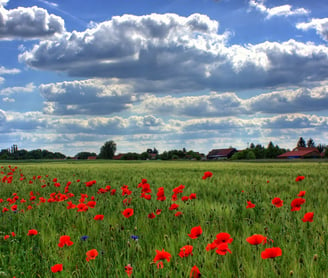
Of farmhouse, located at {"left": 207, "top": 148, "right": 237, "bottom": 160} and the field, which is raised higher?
the field

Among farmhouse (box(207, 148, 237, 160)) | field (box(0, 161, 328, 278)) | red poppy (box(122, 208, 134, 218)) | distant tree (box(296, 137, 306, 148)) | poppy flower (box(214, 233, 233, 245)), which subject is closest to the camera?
poppy flower (box(214, 233, 233, 245))

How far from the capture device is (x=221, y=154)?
117m

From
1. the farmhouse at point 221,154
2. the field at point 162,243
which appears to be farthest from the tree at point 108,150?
the field at point 162,243

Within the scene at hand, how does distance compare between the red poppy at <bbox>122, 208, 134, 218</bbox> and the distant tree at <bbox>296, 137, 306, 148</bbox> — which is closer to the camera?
the red poppy at <bbox>122, 208, 134, 218</bbox>

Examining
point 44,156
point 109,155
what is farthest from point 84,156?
point 44,156

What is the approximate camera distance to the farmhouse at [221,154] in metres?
115

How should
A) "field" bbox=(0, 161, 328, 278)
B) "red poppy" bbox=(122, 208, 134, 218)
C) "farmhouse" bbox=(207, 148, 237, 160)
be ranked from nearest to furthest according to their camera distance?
"field" bbox=(0, 161, 328, 278) < "red poppy" bbox=(122, 208, 134, 218) < "farmhouse" bbox=(207, 148, 237, 160)

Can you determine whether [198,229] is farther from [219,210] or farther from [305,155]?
[305,155]

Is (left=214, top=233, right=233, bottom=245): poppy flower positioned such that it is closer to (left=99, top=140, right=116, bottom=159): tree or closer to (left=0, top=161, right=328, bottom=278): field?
(left=0, top=161, right=328, bottom=278): field

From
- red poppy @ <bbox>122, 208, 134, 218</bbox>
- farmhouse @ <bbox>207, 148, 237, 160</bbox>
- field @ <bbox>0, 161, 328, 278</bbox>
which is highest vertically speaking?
red poppy @ <bbox>122, 208, 134, 218</bbox>

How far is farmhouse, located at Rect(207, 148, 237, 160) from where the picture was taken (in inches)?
4532

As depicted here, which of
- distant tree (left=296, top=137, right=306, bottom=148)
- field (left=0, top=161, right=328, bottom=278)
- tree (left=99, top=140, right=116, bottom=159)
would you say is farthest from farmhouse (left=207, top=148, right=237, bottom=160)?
field (left=0, top=161, right=328, bottom=278)

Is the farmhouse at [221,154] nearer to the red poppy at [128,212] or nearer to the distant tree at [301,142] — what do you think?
the distant tree at [301,142]

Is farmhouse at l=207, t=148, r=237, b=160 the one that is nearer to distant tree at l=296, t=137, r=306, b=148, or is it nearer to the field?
distant tree at l=296, t=137, r=306, b=148
